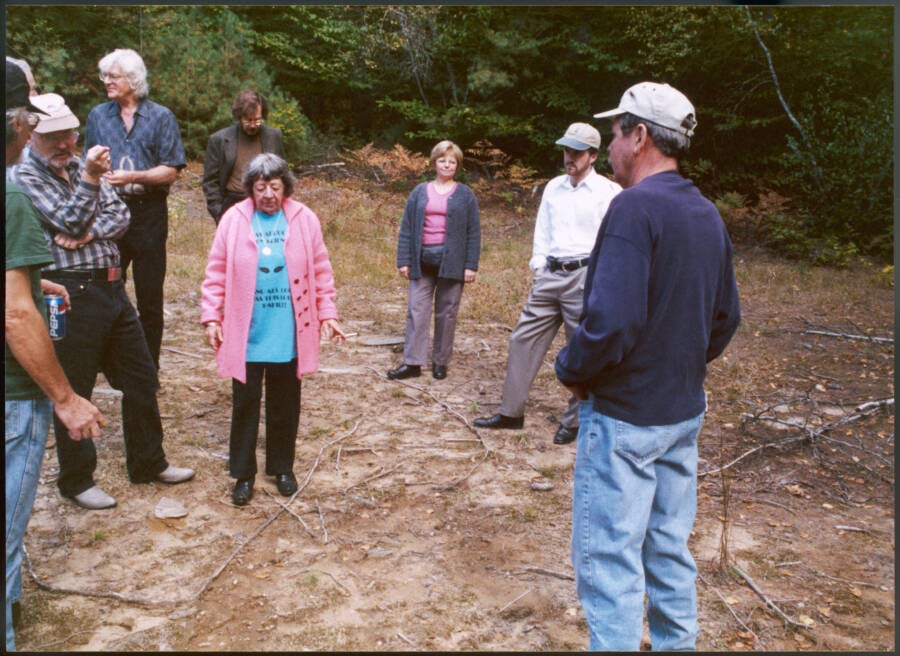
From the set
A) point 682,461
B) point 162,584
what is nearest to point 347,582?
point 162,584

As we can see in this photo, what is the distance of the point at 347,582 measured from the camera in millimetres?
3492

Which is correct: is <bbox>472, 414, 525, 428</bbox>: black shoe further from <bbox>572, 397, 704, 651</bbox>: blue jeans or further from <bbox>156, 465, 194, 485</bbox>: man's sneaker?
<bbox>572, 397, 704, 651</bbox>: blue jeans

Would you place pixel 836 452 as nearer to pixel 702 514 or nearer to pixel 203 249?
pixel 702 514

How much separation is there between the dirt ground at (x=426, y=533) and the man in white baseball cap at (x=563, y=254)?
1.65 ft

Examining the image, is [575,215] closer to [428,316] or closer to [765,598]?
[428,316]

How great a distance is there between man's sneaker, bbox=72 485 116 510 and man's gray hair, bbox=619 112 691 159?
3270 mm

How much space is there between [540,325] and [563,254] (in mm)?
510

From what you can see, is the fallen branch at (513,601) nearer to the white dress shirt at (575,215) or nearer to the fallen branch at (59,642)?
the fallen branch at (59,642)

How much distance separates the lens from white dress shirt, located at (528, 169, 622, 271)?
5004mm

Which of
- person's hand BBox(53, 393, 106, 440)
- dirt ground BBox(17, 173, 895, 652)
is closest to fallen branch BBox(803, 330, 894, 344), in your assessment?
dirt ground BBox(17, 173, 895, 652)

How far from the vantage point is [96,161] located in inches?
133

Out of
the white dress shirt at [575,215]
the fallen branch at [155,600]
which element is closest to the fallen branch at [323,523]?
the fallen branch at [155,600]

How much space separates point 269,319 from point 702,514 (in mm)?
2667

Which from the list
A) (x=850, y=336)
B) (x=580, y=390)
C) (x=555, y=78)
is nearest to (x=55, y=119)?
(x=580, y=390)
